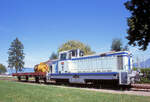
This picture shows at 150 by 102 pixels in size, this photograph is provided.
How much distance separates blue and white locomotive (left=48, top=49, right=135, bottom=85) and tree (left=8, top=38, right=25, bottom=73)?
44.6 metres

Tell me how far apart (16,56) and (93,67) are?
50.5 m

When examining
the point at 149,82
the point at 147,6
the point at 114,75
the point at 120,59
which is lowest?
the point at 149,82

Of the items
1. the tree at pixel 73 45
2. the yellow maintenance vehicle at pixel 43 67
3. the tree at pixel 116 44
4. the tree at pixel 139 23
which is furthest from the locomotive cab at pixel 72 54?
the tree at pixel 116 44

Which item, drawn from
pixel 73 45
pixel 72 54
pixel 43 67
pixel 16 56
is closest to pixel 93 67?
pixel 72 54

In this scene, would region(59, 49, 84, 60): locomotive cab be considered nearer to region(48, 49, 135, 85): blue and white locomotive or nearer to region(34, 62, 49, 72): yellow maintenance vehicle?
region(48, 49, 135, 85): blue and white locomotive

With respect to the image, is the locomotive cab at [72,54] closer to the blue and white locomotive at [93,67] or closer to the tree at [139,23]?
the blue and white locomotive at [93,67]

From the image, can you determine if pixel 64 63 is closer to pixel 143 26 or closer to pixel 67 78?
pixel 67 78

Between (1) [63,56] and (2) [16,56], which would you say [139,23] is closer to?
(1) [63,56]

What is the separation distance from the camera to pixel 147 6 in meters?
11.7

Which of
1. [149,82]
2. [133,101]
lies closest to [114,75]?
[133,101]

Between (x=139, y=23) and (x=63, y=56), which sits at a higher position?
(x=139, y=23)

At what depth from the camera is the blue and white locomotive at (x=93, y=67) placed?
11.8 m

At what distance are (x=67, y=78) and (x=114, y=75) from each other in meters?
4.88

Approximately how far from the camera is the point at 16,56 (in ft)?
194
